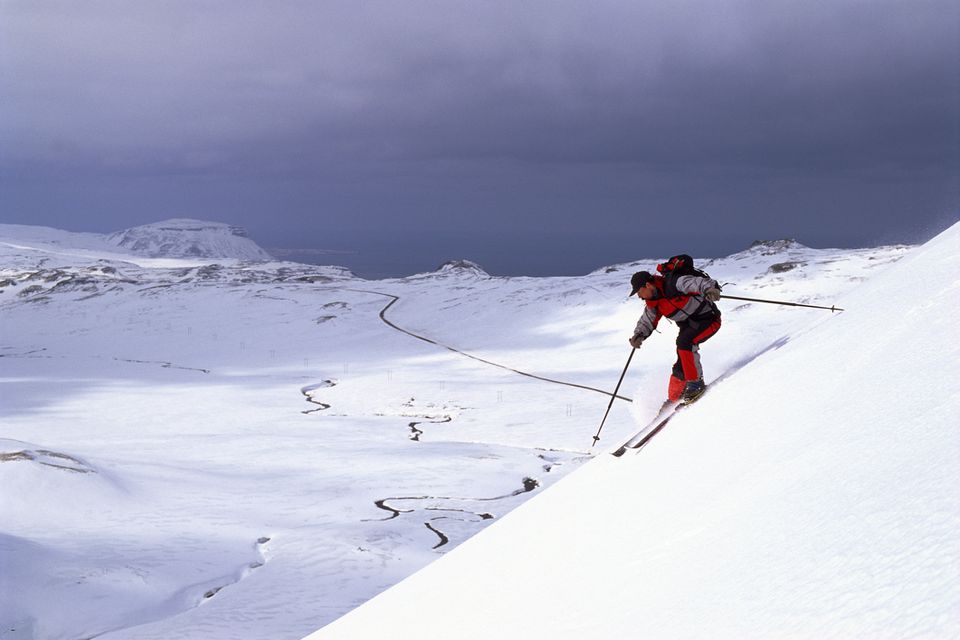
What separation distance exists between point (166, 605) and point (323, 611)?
2560mm

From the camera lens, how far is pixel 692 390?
710 cm

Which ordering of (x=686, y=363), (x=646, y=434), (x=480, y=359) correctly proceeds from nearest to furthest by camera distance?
(x=646, y=434) < (x=686, y=363) < (x=480, y=359)

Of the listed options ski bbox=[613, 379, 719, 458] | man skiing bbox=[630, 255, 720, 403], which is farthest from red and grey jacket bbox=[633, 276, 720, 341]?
ski bbox=[613, 379, 719, 458]

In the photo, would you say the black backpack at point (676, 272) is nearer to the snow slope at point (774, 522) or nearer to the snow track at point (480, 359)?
the snow slope at point (774, 522)

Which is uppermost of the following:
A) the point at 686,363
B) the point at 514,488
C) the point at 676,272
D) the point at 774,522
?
the point at 676,272

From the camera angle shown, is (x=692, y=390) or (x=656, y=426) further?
(x=692, y=390)

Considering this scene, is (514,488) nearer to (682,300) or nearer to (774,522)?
(682,300)

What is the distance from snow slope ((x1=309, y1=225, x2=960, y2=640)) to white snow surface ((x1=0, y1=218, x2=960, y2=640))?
13 mm

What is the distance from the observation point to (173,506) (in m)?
16.6

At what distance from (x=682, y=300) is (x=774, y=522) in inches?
234

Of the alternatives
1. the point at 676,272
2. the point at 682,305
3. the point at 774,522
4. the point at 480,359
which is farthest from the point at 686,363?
the point at 480,359

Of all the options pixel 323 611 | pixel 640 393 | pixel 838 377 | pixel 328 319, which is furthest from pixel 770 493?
pixel 328 319

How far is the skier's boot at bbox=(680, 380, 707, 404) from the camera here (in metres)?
6.94

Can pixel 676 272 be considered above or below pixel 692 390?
above
